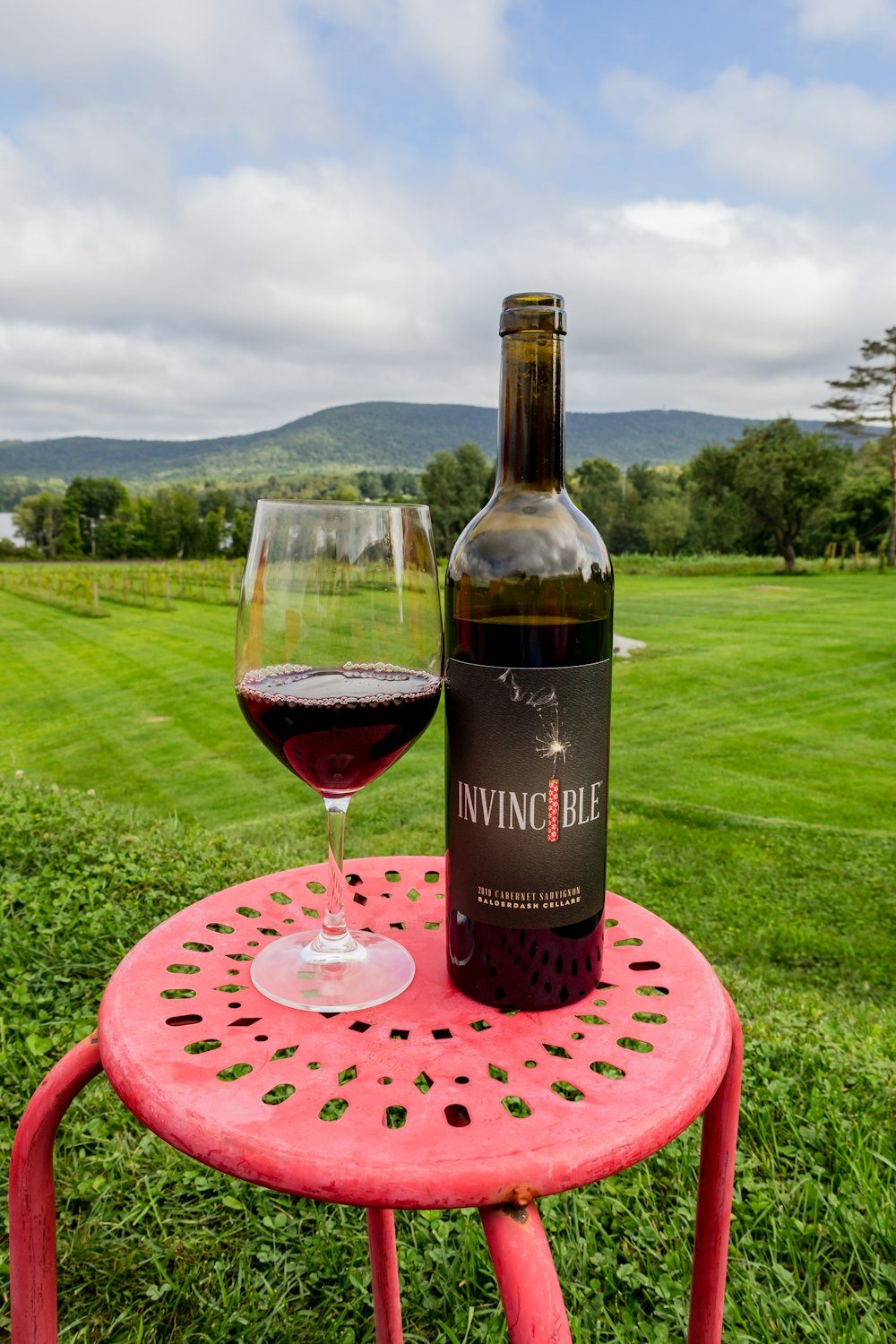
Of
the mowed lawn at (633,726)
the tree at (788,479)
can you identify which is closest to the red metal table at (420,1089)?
the mowed lawn at (633,726)

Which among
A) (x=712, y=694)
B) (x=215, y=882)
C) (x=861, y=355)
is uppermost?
(x=861, y=355)

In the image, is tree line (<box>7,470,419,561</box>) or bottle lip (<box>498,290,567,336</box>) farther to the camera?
tree line (<box>7,470,419,561</box>)

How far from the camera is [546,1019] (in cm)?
91

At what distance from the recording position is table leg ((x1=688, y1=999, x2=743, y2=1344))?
1002 mm

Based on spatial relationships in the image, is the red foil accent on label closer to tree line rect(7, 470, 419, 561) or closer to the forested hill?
tree line rect(7, 470, 419, 561)

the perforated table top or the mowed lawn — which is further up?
the perforated table top

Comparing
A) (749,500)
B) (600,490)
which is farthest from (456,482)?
(749,500)

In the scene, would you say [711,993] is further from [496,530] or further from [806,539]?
[806,539]

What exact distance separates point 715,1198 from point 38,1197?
759mm

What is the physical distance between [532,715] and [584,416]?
135 metres

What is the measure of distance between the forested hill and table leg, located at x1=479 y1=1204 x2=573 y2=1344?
8694 cm

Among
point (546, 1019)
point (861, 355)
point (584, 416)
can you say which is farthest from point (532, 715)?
point (584, 416)

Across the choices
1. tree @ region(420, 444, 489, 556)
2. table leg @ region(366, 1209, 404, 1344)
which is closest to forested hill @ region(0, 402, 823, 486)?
tree @ region(420, 444, 489, 556)

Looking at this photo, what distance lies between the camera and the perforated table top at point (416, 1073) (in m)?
0.70
